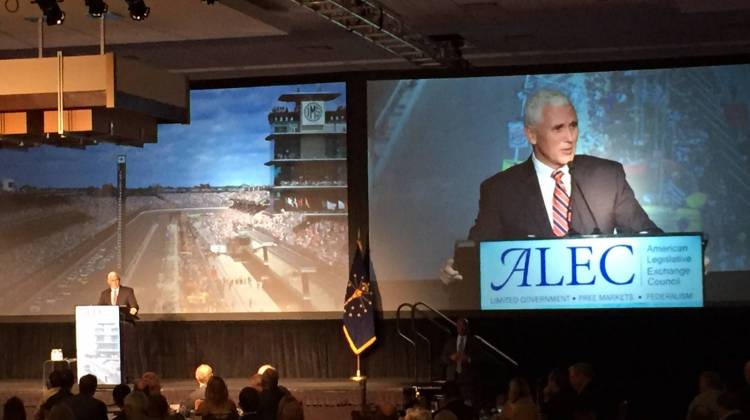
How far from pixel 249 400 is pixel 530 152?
646 centimetres

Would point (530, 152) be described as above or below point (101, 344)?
above

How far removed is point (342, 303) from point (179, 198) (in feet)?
7.26

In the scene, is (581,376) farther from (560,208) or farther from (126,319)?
(560,208)

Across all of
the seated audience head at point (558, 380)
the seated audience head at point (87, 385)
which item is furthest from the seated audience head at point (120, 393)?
the seated audience head at point (558, 380)

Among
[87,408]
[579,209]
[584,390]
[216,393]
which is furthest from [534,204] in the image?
[87,408]

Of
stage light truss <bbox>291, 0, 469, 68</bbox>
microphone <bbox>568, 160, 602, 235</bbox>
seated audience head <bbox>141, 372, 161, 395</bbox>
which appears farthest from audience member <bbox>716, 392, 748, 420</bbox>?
microphone <bbox>568, 160, 602, 235</bbox>

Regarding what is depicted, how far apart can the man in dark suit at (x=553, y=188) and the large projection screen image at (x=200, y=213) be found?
5.89 feet

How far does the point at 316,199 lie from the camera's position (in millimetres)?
14109

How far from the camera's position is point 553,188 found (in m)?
13.5

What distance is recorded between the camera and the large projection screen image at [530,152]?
43.1ft

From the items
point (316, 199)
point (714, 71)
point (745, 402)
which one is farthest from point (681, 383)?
point (745, 402)

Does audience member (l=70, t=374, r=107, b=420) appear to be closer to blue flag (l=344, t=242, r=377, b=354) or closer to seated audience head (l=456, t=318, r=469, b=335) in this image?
seated audience head (l=456, t=318, r=469, b=335)

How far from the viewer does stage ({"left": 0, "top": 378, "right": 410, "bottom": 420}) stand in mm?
12438

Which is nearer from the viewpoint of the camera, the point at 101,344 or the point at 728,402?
the point at 728,402
